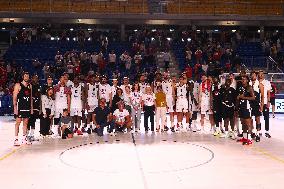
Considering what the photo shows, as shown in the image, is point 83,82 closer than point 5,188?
No

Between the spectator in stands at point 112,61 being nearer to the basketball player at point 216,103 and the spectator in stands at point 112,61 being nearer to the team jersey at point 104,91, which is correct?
the team jersey at point 104,91

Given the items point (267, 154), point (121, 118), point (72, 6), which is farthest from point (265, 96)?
point (72, 6)

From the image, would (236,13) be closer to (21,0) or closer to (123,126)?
(21,0)

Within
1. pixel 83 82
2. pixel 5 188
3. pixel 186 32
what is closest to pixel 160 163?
pixel 5 188

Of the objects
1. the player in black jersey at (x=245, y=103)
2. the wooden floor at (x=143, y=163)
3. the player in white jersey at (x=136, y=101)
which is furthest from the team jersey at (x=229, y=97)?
the player in white jersey at (x=136, y=101)

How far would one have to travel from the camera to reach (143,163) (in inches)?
314

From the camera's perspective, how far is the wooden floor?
6.53 m

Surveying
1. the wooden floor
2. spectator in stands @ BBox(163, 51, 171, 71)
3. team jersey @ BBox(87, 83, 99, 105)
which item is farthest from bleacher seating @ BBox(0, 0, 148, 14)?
the wooden floor

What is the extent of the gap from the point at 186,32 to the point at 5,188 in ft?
75.6

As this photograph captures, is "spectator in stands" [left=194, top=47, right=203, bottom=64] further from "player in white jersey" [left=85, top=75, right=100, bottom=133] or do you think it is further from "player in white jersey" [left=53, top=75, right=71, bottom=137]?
"player in white jersey" [left=53, top=75, right=71, bottom=137]

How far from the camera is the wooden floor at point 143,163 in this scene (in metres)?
6.53

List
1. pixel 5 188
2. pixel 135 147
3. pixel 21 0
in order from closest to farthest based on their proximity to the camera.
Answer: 1. pixel 5 188
2. pixel 135 147
3. pixel 21 0

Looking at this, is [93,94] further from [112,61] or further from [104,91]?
[112,61]

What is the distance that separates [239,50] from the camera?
89.0ft
